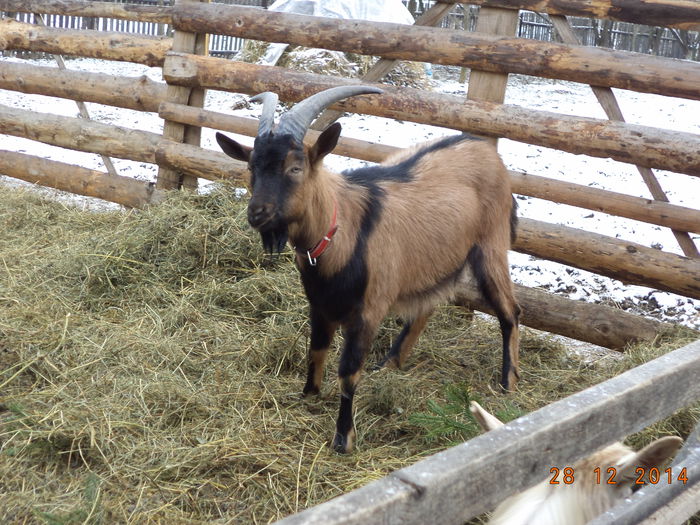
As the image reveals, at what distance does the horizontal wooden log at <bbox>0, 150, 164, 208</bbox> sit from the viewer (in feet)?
23.1

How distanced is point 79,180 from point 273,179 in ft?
14.7

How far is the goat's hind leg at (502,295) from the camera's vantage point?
4.85 m

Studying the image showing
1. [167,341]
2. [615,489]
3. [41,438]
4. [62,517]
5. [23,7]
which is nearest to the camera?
[615,489]

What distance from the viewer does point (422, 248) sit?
4406 millimetres

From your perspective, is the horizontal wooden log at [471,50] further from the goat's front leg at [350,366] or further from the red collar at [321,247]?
the goat's front leg at [350,366]

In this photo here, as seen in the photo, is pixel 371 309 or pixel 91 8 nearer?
pixel 371 309

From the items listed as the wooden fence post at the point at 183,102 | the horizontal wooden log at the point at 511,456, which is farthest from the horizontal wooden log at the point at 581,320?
the horizontal wooden log at the point at 511,456

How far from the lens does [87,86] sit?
7484mm

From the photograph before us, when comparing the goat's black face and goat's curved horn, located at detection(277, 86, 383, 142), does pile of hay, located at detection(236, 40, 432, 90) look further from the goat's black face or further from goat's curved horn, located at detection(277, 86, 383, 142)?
the goat's black face

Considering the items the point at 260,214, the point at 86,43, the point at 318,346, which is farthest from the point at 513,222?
the point at 86,43

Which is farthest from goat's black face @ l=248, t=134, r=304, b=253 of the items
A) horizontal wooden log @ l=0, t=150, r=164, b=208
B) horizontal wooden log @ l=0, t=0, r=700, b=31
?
horizontal wooden log @ l=0, t=150, r=164, b=208

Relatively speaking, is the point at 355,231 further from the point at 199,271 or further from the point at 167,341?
the point at 199,271

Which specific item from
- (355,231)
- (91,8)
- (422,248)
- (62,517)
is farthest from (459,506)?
(91,8)

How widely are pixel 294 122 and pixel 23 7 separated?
5.64 m
